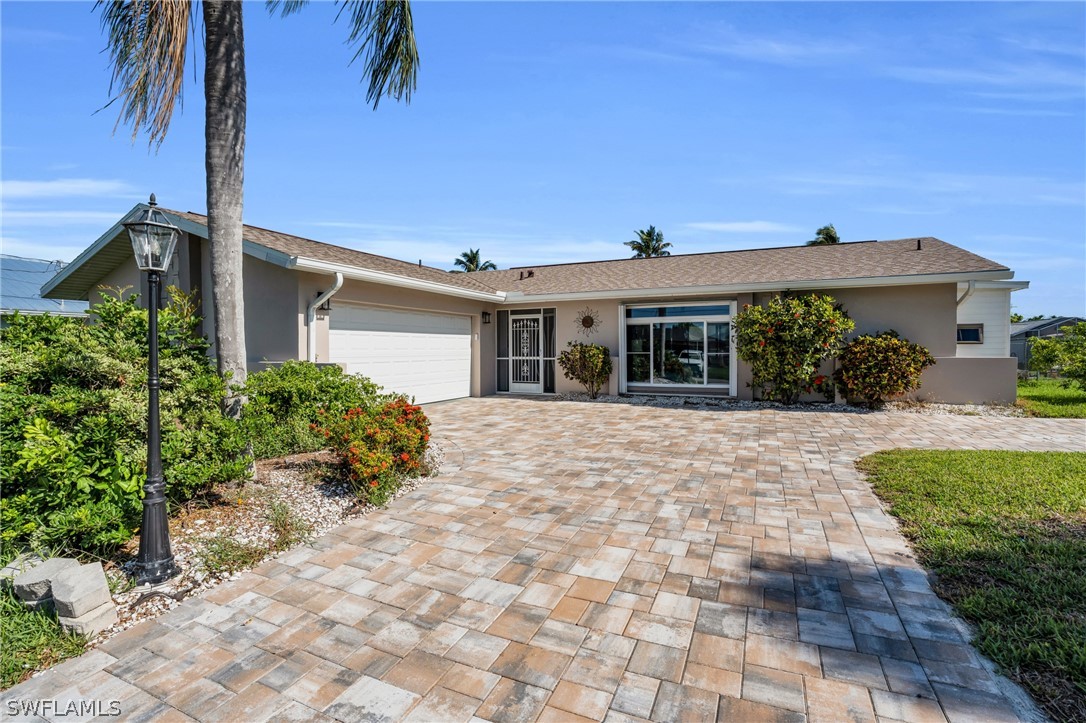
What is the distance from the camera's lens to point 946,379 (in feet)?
35.7

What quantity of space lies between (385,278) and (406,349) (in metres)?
2.12

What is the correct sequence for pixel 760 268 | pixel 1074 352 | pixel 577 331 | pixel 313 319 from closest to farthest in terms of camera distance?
1. pixel 313 319
2. pixel 1074 352
3. pixel 760 268
4. pixel 577 331

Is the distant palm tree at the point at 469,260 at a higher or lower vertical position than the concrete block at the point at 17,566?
higher

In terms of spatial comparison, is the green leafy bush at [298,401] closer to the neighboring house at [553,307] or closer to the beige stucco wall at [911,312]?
the neighboring house at [553,307]

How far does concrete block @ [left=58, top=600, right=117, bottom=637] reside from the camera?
2678 mm

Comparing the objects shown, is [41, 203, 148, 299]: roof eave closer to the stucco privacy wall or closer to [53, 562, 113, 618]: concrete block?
the stucco privacy wall

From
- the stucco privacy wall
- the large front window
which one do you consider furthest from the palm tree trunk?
the large front window

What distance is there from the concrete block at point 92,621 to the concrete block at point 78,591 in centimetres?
2

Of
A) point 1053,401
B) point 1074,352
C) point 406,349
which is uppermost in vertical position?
point 406,349

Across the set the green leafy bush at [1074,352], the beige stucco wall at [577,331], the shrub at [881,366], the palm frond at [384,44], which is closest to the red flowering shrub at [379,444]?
the palm frond at [384,44]

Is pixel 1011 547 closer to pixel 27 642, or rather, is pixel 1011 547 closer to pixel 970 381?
pixel 27 642

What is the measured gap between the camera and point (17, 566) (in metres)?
3.18

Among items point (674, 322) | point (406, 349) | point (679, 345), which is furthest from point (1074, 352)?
point (406, 349)

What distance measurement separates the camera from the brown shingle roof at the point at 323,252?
8.69m
